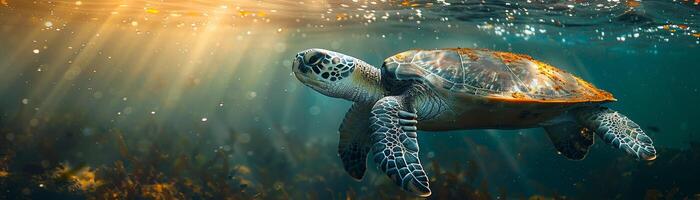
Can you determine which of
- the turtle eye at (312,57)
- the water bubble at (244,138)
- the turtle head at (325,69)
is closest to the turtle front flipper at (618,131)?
the turtle head at (325,69)

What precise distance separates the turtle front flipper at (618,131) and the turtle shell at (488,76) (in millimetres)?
234

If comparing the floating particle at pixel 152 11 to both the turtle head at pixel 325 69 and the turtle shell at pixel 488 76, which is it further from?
the turtle shell at pixel 488 76

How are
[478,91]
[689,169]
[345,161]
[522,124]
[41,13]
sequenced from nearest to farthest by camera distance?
[478,91], [345,161], [522,124], [689,169], [41,13]

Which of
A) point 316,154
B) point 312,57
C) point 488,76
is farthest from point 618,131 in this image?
point 316,154

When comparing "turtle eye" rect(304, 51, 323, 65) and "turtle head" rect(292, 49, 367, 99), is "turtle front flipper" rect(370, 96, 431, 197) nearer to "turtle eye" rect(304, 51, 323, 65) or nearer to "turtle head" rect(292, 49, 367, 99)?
"turtle head" rect(292, 49, 367, 99)

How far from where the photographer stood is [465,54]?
17.1 feet

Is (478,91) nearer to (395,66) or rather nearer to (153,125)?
(395,66)

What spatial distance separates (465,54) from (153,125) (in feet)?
45.5

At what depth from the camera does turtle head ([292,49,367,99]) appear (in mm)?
4457

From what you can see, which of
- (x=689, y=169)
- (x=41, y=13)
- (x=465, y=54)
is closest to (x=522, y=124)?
(x=465, y=54)

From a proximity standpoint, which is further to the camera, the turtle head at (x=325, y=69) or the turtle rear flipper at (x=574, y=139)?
the turtle rear flipper at (x=574, y=139)

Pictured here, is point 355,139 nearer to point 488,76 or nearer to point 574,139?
point 488,76

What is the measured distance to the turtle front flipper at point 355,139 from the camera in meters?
4.96

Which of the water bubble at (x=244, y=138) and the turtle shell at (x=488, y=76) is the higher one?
the turtle shell at (x=488, y=76)
